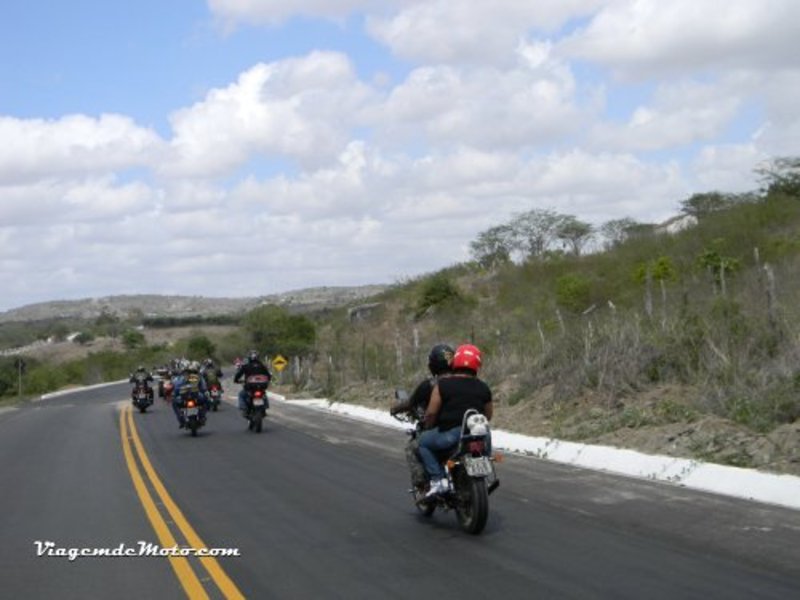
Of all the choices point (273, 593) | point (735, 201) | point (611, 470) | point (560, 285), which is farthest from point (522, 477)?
point (735, 201)

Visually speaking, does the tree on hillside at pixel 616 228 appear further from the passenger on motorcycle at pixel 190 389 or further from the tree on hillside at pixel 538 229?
the passenger on motorcycle at pixel 190 389

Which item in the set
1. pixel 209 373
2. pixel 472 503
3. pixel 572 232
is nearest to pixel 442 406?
pixel 472 503

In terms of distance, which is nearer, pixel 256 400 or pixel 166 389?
pixel 256 400

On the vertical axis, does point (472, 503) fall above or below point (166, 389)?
above

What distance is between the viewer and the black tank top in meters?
10.7

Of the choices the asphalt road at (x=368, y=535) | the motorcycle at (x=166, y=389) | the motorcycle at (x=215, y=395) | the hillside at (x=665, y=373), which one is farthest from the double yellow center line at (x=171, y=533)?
the motorcycle at (x=166, y=389)

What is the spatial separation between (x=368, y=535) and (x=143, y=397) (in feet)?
86.1

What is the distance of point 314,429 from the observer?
2467 cm

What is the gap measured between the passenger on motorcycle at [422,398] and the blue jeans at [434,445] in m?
0.24

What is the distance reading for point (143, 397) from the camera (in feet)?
116

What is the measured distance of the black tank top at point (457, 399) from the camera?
10.7 meters

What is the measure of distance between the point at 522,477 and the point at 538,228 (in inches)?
2638

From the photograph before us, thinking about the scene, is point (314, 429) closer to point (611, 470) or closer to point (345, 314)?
point (611, 470)

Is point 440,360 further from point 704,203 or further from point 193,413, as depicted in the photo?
point 704,203
